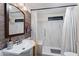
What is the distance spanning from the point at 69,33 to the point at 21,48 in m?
0.67

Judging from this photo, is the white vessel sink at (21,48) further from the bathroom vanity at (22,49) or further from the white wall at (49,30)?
the white wall at (49,30)

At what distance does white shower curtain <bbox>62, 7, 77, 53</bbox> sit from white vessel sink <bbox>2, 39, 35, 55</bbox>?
0.43 meters

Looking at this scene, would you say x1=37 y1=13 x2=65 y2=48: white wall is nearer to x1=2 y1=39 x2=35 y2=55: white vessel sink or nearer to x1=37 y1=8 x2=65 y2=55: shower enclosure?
x1=37 y1=8 x2=65 y2=55: shower enclosure

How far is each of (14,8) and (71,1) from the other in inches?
30.2

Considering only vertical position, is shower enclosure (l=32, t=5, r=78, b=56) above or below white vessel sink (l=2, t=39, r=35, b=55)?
above

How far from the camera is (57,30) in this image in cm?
136

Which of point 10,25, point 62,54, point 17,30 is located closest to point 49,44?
point 62,54

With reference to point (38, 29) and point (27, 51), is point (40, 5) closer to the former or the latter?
point (38, 29)

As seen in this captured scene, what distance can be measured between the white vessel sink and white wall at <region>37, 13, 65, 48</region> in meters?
0.14

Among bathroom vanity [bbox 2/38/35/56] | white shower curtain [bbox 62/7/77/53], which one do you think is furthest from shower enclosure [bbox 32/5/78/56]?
bathroom vanity [bbox 2/38/35/56]

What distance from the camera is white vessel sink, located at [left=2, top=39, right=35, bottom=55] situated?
1303mm

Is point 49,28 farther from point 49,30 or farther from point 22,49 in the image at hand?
point 22,49

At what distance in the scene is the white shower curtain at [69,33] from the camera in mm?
1343

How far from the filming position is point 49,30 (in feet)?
4.51
